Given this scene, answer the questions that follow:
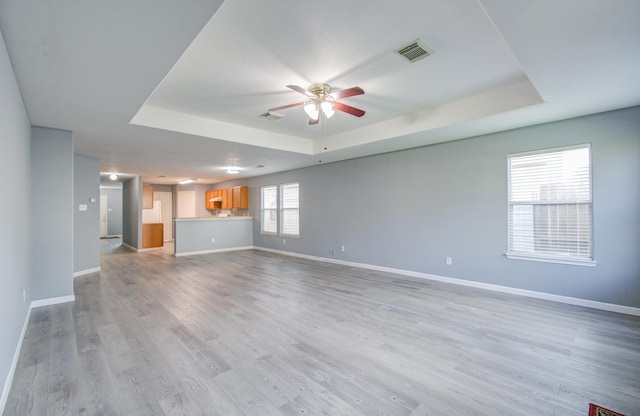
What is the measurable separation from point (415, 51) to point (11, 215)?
3687 mm

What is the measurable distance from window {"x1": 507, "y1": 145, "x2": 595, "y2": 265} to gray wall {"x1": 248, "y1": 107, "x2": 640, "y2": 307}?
103mm

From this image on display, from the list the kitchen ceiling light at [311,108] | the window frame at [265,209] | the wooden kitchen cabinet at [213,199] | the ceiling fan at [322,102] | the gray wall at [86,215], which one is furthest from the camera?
the wooden kitchen cabinet at [213,199]

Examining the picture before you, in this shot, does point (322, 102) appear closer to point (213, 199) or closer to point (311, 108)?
point (311, 108)

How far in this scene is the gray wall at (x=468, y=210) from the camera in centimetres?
345

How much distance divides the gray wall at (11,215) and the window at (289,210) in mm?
5534

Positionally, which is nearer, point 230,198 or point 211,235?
point 211,235

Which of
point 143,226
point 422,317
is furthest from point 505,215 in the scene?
point 143,226

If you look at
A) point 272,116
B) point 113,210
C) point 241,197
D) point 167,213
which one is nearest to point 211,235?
point 241,197

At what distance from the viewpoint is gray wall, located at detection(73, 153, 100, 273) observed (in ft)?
18.8

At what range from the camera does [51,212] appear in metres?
3.95

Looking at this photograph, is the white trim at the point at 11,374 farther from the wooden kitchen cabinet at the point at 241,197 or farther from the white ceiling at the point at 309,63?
the wooden kitchen cabinet at the point at 241,197

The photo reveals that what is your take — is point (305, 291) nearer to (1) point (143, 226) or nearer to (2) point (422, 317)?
(2) point (422, 317)

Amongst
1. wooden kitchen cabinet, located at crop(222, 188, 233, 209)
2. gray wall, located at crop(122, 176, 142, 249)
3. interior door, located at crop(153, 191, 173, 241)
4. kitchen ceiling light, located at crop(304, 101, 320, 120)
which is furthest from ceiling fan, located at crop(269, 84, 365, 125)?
interior door, located at crop(153, 191, 173, 241)

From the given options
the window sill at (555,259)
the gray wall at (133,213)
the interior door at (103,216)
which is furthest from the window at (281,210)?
the interior door at (103,216)
